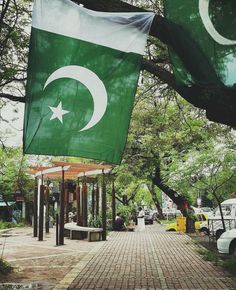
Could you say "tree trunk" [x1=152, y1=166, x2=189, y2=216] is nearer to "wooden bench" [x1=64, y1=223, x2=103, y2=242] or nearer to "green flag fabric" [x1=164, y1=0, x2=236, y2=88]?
"wooden bench" [x1=64, y1=223, x2=103, y2=242]

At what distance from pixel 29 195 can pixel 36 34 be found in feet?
116

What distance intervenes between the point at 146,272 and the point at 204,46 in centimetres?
654

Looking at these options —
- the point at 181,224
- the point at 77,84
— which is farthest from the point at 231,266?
the point at 181,224

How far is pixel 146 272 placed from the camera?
11312 mm

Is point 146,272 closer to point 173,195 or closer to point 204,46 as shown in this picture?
point 204,46

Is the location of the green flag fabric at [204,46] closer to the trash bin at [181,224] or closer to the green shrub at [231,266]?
the green shrub at [231,266]

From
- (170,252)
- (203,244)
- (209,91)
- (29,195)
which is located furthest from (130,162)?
(209,91)

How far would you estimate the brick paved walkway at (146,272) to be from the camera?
955cm

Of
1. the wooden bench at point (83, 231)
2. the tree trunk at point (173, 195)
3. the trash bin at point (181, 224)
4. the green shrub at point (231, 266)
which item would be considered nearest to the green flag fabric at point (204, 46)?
the green shrub at point (231, 266)

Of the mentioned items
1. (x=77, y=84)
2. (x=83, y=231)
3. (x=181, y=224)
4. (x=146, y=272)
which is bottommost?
(x=146, y=272)

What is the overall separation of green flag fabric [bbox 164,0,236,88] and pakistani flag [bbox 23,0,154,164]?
82cm

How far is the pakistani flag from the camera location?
19.5 ft

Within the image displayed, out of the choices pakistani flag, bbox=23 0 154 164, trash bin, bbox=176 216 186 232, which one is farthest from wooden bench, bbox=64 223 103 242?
pakistani flag, bbox=23 0 154 164

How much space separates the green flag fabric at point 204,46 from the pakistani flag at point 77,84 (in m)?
0.82
